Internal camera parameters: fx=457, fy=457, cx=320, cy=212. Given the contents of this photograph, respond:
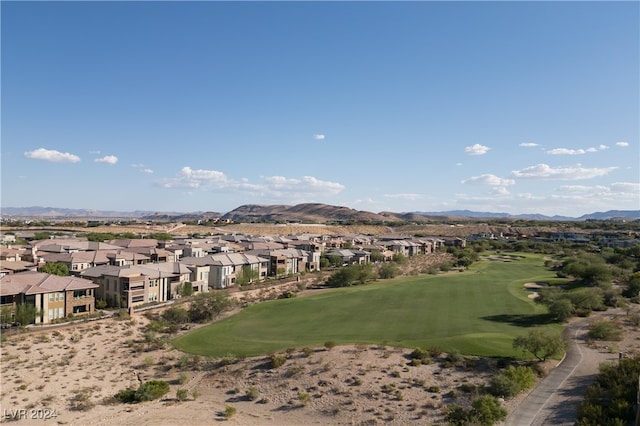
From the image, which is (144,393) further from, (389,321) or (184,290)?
(184,290)

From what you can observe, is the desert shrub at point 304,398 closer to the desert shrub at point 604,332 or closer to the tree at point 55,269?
the desert shrub at point 604,332

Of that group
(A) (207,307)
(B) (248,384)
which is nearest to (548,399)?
(B) (248,384)

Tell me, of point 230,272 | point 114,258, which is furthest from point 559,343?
point 114,258

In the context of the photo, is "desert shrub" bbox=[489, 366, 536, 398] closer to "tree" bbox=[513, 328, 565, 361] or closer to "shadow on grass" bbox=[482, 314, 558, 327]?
"tree" bbox=[513, 328, 565, 361]

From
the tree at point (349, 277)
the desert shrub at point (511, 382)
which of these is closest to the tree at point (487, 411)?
the desert shrub at point (511, 382)

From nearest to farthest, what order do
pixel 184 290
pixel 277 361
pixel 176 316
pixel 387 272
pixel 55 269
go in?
pixel 277 361
pixel 176 316
pixel 184 290
pixel 55 269
pixel 387 272

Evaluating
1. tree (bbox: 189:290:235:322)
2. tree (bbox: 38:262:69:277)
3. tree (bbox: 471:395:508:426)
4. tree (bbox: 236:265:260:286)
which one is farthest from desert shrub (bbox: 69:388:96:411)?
tree (bbox: 236:265:260:286)

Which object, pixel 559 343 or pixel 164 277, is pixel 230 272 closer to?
pixel 164 277
